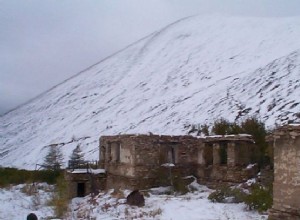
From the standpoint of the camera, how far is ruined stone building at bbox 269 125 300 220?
11.4 m

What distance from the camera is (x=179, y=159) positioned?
21.8 m

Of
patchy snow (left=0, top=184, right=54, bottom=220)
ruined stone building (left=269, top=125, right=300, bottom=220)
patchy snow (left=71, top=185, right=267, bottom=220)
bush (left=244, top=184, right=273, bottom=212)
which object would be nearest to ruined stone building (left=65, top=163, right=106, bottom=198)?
patchy snow (left=0, top=184, right=54, bottom=220)

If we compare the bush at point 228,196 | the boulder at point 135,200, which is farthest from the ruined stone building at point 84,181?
the bush at point 228,196

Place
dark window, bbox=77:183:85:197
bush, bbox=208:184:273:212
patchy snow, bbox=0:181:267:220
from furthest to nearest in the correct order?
1. dark window, bbox=77:183:85:197
2. bush, bbox=208:184:273:212
3. patchy snow, bbox=0:181:267:220

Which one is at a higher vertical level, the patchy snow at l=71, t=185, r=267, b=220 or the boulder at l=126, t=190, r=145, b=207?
the boulder at l=126, t=190, r=145, b=207

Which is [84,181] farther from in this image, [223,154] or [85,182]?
[223,154]

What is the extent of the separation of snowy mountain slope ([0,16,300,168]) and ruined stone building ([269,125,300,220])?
1026 inches

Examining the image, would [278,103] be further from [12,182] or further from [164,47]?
[164,47]

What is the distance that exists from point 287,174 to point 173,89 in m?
54.0

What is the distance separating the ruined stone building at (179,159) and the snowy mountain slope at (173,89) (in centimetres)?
1738

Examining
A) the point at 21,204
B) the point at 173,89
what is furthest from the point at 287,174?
the point at 173,89

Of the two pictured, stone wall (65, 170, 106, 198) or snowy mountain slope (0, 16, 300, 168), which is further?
snowy mountain slope (0, 16, 300, 168)

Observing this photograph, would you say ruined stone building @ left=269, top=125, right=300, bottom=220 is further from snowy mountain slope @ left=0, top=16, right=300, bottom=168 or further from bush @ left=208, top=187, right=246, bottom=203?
snowy mountain slope @ left=0, top=16, right=300, bottom=168

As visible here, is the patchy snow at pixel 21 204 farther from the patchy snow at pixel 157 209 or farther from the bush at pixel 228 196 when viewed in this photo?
the bush at pixel 228 196
